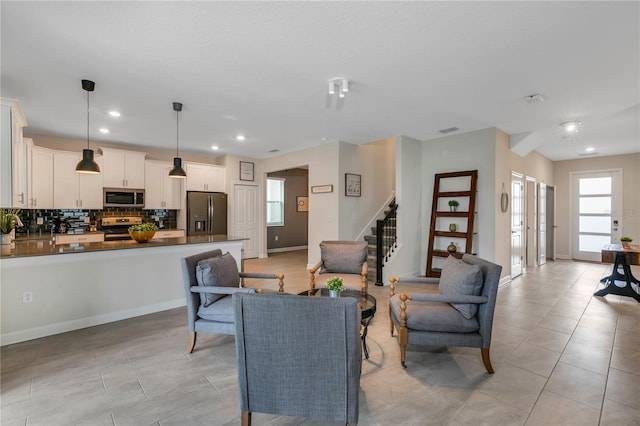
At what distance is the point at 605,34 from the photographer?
2408 mm

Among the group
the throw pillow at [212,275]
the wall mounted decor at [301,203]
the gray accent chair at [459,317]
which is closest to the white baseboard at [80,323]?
the throw pillow at [212,275]

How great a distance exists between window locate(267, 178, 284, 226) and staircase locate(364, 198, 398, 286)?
389cm

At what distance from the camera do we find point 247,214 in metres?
7.91

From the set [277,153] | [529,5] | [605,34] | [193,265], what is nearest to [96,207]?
[277,153]

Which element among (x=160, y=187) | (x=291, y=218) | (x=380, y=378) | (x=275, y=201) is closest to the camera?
(x=380, y=378)

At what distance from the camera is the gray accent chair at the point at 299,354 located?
1.56m

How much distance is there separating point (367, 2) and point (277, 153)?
5557mm

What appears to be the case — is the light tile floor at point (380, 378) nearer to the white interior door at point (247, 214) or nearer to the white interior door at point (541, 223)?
the white interior door at point (541, 223)

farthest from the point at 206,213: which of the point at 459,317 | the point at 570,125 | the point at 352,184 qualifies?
the point at 570,125

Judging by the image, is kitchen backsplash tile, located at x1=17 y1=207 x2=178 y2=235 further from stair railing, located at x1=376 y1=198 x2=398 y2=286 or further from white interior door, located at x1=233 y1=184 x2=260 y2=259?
stair railing, located at x1=376 y1=198 x2=398 y2=286

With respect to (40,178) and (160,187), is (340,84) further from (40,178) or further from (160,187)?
(40,178)

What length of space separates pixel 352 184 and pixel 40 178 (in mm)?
5666

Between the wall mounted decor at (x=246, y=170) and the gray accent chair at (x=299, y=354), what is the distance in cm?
656

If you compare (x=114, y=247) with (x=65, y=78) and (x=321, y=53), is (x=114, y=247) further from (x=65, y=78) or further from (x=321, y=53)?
(x=321, y=53)
